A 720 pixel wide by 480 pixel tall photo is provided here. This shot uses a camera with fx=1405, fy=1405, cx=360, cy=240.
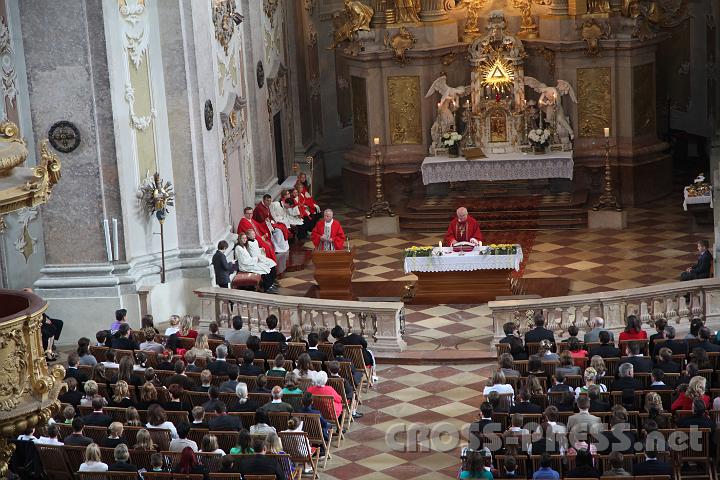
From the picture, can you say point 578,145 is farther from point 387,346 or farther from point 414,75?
point 387,346

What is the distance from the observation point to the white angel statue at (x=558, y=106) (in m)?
28.0

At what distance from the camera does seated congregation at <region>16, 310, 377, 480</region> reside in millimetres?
13680

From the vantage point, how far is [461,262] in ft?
70.7

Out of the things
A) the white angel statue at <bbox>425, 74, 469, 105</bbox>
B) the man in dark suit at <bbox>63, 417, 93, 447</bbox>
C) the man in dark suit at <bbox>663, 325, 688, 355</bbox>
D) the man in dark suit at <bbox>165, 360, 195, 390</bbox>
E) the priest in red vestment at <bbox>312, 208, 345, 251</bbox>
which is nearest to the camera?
the man in dark suit at <bbox>63, 417, 93, 447</bbox>

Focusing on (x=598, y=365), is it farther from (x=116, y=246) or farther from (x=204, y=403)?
(x=116, y=246)

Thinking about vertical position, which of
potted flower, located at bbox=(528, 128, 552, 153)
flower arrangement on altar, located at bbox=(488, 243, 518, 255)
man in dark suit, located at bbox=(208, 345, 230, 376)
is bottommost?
man in dark suit, located at bbox=(208, 345, 230, 376)

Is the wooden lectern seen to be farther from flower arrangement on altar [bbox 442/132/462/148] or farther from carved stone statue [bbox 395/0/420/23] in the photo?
carved stone statue [bbox 395/0/420/23]

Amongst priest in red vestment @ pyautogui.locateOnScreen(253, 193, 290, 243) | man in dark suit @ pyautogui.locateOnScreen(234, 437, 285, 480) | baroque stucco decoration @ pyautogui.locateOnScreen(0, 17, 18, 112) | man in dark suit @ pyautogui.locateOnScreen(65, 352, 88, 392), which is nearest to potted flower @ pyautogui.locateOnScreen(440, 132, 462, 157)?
priest in red vestment @ pyautogui.locateOnScreen(253, 193, 290, 243)

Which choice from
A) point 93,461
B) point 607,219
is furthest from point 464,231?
point 93,461

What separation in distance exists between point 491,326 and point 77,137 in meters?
6.64

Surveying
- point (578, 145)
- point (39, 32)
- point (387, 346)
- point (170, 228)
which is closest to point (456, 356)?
point (387, 346)

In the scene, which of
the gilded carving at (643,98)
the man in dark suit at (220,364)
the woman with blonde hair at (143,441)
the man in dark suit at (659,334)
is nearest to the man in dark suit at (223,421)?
the woman with blonde hair at (143,441)

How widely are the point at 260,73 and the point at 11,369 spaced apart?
17.7 meters

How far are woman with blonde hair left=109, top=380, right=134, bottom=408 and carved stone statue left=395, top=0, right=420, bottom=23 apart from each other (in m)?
14.5
